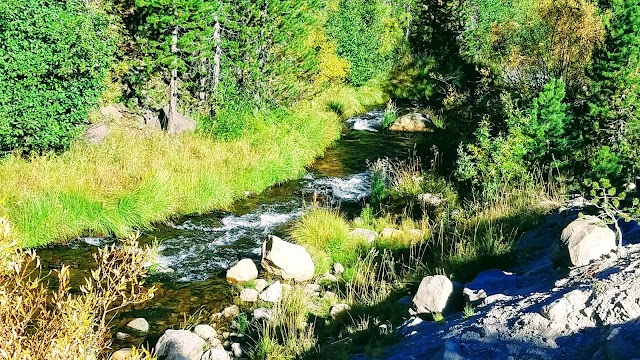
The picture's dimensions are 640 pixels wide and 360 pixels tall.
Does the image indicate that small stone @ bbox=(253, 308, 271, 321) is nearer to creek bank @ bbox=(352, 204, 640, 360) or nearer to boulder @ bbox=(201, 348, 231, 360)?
boulder @ bbox=(201, 348, 231, 360)

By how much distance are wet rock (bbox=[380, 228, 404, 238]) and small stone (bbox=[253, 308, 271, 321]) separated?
10.5 feet

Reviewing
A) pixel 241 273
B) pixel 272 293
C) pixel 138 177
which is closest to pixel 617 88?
pixel 272 293

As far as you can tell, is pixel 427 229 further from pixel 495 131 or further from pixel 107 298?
pixel 107 298

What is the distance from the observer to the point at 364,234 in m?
10.4

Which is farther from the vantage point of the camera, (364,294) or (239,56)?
(239,56)

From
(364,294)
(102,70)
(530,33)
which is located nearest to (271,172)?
(102,70)

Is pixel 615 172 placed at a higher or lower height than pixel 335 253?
higher

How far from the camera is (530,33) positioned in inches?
642

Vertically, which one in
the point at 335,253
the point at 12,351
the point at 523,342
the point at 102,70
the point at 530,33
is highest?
the point at 530,33

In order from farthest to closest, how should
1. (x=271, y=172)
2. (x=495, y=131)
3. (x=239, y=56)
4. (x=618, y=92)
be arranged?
(x=239, y=56), (x=271, y=172), (x=495, y=131), (x=618, y=92)

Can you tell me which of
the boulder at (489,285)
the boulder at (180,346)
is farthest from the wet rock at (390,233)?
the boulder at (180,346)

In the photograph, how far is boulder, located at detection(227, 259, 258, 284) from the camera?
902 centimetres

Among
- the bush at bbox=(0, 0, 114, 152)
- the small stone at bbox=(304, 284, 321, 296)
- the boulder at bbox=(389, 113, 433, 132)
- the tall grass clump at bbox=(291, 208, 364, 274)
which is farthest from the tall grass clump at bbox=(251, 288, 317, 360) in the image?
the boulder at bbox=(389, 113, 433, 132)

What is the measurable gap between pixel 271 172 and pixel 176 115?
3.44 meters
